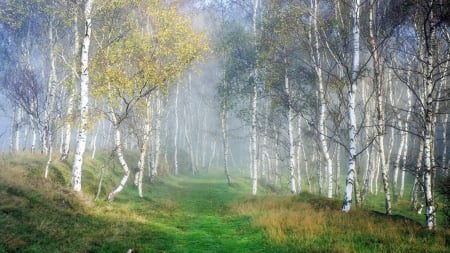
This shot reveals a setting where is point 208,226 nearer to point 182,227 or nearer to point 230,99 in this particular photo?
point 182,227

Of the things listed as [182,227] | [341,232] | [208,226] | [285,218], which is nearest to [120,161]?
[182,227]

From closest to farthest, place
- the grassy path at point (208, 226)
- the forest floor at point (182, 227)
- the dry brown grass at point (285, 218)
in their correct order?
the forest floor at point (182, 227) → the grassy path at point (208, 226) → the dry brown grass at point (285, 218)

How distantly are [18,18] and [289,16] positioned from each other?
2297 centimetres

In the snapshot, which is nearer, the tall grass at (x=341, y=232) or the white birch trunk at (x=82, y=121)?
the tall grass at (x=341, y=232)

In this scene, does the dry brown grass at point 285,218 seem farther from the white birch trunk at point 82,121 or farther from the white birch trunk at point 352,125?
the white birch trunk at point 82,121

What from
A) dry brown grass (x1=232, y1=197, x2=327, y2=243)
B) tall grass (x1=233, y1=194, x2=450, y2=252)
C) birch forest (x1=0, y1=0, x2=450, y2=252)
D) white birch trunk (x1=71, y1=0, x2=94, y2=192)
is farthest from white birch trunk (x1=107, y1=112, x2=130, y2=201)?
tall grass (x1=233, y1=194, x2=450, y2=252)

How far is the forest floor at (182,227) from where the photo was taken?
981 centimetres

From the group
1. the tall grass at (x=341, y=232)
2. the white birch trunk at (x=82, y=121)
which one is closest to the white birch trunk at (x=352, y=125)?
the tall grass at (x=341, y=232)

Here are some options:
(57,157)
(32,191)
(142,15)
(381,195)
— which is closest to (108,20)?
(142,15)

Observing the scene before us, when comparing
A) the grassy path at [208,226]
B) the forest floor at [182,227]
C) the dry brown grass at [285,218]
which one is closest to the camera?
the forest floor at [182,227]

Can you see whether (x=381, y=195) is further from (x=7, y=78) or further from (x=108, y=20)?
(x=7, y=78)

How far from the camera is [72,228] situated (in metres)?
11.3

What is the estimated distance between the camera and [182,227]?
45.9ft

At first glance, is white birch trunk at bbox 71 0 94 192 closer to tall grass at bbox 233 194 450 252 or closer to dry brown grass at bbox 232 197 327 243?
dry brown grass at bbox 232 197 327 243
